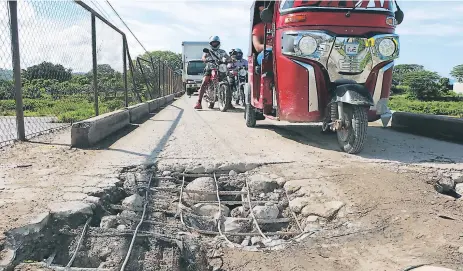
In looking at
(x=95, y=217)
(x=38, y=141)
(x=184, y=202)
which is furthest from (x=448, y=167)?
(x=38, y=141)

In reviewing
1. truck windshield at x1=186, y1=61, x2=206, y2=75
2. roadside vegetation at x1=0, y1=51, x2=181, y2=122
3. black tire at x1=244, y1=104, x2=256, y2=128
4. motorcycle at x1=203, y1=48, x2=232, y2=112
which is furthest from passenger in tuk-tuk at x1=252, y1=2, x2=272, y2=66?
truck windshield at x1=186, y1=61, x2=206, y2=75

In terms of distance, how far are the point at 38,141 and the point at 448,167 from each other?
503 cm

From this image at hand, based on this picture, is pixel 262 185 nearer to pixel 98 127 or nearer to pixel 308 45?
pixel 308 45

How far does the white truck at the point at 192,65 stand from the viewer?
2461 centimetres

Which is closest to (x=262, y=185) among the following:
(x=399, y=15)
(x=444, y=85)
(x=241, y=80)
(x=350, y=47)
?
(x=350, y=47)

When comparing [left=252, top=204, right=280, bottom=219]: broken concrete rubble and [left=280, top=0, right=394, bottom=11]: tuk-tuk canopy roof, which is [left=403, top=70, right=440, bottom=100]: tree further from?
[left=252, top=204, right=280, bottom=219]: broken concrete rubble

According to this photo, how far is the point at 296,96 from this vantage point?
5.52 metres

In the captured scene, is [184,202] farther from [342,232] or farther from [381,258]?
[381,258]

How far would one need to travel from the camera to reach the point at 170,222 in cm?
348

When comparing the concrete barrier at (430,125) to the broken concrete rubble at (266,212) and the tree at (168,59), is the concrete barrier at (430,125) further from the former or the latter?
the tree at (168,59)


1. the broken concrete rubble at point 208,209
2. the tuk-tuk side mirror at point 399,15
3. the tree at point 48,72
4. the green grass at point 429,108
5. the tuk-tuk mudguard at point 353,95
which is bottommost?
the green grass at point 429,108

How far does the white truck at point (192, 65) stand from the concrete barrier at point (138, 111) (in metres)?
13.2

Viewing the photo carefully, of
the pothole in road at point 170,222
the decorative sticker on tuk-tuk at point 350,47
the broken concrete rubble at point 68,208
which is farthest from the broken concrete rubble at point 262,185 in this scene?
the decorative sticker on tuk-tuk at point 350,47

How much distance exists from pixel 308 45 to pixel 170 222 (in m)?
2.95
